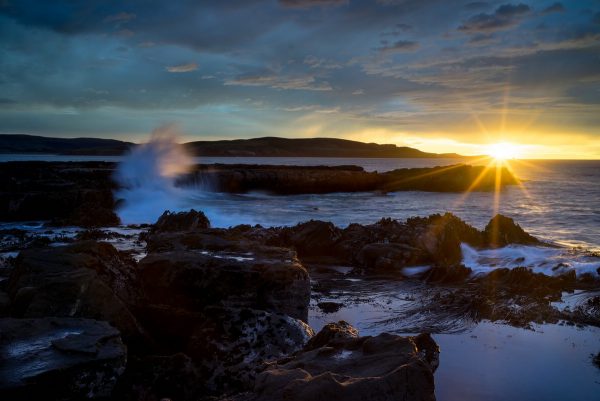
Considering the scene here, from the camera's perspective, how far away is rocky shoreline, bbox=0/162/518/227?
2042 centimetres

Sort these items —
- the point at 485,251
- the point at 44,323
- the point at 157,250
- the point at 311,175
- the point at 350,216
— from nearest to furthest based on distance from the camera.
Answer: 1. the point at 44,323
2. the point at 157,250
3. the point at 485,251
4. the point at 350,216
5. the point at 311,175

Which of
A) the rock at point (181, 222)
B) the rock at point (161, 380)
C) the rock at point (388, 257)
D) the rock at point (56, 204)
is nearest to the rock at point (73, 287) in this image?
the rock at point (161, 380)

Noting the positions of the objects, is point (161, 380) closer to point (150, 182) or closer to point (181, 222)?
point (181, 222)

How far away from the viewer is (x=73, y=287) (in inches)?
188

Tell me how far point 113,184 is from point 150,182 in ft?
10.7

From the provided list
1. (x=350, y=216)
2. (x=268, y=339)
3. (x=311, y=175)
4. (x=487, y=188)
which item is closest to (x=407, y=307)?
(x=268, y=339)

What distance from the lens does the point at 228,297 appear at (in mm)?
6191

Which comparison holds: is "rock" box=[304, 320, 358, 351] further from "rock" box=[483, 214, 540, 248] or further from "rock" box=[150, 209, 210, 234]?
"rock" box=[150, 209, 210, 234]

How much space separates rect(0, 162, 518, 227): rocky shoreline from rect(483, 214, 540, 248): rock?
1403cm

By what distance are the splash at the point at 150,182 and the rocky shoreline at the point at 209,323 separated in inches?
590

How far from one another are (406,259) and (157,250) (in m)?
6.48

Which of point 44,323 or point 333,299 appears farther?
point 333,299

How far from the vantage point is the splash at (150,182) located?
23.2 meters

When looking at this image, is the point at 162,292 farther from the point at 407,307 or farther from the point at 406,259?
the point at 406,259
